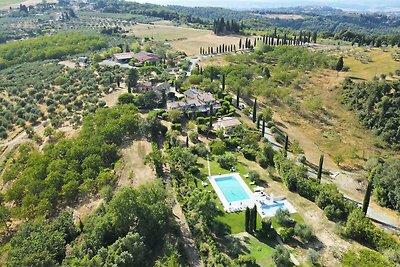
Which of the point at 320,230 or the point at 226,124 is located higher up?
the point at 226,124

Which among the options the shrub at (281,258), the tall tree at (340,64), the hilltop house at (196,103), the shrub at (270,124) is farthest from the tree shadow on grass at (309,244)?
the tall tree at (340,64)

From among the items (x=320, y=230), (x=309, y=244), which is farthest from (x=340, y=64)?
(x=309, y=244)

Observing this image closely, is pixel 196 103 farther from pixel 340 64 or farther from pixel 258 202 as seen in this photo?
pixel 340 64

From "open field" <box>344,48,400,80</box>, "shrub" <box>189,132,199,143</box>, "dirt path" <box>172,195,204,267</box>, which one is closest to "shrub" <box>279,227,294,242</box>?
"dirt path" <box>172,195,204,267</box>

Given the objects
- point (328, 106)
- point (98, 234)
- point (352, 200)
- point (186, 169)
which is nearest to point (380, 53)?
point (328, 106)

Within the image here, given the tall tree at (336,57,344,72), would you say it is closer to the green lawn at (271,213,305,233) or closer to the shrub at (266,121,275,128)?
the shrub at (266,121,275,128)

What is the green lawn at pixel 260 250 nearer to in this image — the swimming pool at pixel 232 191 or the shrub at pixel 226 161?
the swimming pool at pixel 232 191
